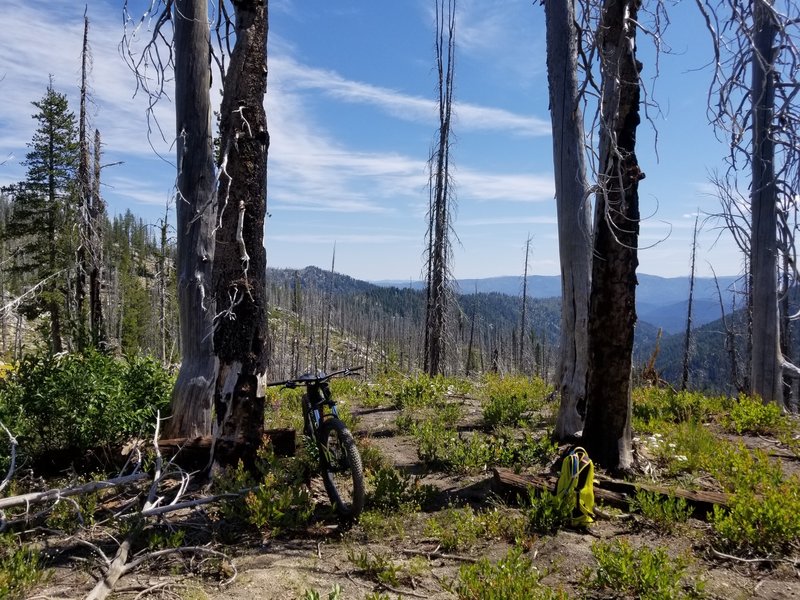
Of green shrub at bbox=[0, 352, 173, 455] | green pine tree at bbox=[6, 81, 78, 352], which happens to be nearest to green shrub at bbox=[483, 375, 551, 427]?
green shrub at bbox=[0, 352, 173, 455]

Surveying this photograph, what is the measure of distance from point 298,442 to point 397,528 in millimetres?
2668

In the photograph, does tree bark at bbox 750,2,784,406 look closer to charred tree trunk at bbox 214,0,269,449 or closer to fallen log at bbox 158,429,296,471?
fallen log at bbox 158,429,296,471

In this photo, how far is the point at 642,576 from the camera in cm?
300

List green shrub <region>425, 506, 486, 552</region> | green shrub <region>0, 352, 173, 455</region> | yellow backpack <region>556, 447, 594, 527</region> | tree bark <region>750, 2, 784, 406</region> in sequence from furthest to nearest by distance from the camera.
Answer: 1. tree bark <region>750, 2, 784, 406</region>
2. green shrub <region>0, 352, 173, 455</region>
3. yellow backpack <region>556, 447, 594, 527</region>
4. green shrub <region>425, 506, 486, 552</region>

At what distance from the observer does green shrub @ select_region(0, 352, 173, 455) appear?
511 cm

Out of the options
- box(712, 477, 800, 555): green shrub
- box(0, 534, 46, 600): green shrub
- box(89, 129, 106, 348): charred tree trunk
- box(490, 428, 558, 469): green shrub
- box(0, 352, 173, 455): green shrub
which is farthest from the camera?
box(89, 129, 106, 348): charred tree trunk

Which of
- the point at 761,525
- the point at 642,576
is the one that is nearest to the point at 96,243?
the point at 642,576

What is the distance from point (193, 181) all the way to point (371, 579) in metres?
4.98

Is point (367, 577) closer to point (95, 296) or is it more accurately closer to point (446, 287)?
point (446, 287)

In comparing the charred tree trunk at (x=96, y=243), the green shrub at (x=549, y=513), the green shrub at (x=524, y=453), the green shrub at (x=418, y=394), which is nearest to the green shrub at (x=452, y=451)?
the green shrub at (x=524, y=453)

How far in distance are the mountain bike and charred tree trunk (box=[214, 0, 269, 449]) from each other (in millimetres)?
600

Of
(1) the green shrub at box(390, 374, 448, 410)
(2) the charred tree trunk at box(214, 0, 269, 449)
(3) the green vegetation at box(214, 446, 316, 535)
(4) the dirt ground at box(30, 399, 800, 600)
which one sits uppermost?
(2) the charred tree trunk at box(214, 0, 269, 449)

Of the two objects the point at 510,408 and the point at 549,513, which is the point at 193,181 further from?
the point at 549,513

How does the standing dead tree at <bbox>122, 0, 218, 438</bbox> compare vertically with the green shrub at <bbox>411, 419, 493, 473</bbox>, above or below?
above
